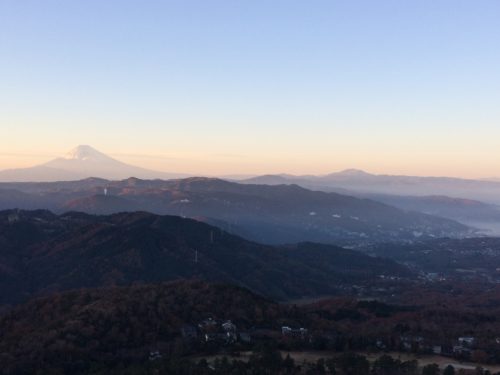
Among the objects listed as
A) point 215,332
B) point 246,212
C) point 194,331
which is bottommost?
point 246,212

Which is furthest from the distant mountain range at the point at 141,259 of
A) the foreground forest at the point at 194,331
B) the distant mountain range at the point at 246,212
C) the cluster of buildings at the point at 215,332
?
the distant mountain range at the point at 246,212

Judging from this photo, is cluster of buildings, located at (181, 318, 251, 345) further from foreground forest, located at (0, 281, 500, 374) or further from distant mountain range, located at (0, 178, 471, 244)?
distant mountain range, located at (0, 178, 471, 244)

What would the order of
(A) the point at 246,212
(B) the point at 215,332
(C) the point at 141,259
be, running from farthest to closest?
(A) the point at 246,212 → (C) the point at 141,259 → (B) the point at 215,332

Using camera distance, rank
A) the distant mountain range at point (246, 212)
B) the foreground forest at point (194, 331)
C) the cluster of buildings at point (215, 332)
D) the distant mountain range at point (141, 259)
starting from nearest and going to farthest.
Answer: the foreground forest at point (194, 331)
the cluster of buildings at point (215, 332)
the distant mountain range at point (141, 259)
the distant mountain range at point (246, 212)

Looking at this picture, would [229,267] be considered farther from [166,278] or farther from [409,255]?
[409,255]

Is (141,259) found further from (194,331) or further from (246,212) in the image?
(246,212)

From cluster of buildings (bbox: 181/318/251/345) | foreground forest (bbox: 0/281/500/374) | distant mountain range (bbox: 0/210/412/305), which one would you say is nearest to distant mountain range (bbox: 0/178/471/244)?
distant mountain range (bbox: 0/210/412/305)

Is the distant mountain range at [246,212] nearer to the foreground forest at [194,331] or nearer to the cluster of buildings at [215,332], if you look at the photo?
the foreground forest at [194,331]

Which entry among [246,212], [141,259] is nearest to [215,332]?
[141,259]

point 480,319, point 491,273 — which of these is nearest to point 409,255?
point 491,273
